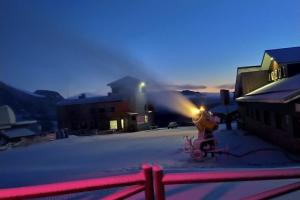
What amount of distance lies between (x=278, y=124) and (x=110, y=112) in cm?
3531

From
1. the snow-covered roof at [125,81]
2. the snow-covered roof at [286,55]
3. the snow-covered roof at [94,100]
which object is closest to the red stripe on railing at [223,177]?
the snow-covered roof at [286,55]

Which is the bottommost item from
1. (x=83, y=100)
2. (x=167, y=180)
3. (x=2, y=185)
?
(x=2, y=185)

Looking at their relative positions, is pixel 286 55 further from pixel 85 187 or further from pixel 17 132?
pixel 17 132

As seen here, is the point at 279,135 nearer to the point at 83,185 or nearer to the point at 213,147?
the point at 213,147

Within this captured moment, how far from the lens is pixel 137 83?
57500 millimetres

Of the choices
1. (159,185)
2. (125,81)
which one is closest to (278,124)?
(159,185)

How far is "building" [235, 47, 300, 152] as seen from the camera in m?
14.2

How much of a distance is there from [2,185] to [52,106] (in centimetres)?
10676

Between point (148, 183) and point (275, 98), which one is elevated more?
point (275, 98)

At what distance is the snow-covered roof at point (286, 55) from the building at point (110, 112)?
26408 mm

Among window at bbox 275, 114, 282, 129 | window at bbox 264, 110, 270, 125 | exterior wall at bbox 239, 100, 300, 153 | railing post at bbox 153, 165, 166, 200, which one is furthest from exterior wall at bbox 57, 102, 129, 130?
railing post at bbox 153, 165, 166, 200

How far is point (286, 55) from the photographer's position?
2288 cm

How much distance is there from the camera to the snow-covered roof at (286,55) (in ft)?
70.9

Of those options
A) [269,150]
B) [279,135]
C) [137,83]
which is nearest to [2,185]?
[269,150]
